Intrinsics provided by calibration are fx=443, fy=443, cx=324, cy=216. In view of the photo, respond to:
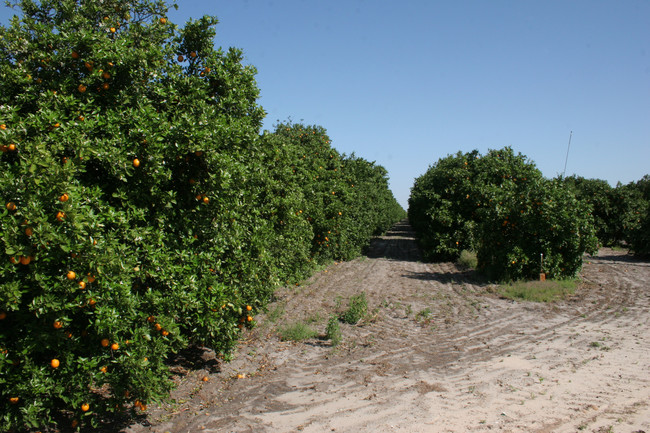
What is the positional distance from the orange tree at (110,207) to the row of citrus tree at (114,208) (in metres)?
0.01

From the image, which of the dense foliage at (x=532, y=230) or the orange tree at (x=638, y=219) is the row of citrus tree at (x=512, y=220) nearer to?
the dense foliage at (x=532, y=230)

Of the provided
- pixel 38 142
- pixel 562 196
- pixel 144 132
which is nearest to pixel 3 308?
pixel 38 142

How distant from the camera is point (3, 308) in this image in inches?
129

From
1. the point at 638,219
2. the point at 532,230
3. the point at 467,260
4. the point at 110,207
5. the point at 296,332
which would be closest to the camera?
the point at 110,207

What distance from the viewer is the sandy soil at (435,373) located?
447cm

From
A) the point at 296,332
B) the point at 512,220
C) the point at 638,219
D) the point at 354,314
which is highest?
the point at 638,219

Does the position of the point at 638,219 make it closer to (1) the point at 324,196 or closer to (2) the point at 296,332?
(1) the point at 324,196

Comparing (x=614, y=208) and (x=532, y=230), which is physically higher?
(x=614, y=208)

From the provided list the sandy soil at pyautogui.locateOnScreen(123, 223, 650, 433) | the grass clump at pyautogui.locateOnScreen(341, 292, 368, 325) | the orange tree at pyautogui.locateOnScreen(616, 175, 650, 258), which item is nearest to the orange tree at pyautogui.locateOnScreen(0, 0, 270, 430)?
the sandy soil at pyautogui.locateOnScreen(123, 223, 650, 433)

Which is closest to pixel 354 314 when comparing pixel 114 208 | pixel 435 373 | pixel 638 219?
pixel 435 373

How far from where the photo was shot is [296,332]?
25.2ft

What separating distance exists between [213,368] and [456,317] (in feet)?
16.4

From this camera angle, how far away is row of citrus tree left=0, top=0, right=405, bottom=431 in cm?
339

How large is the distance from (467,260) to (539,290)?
20.2ft
